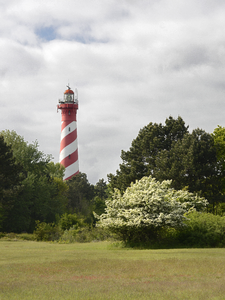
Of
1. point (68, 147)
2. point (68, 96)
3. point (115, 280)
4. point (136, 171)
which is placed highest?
point (68, 96)

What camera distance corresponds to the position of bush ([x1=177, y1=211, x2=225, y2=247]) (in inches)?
973

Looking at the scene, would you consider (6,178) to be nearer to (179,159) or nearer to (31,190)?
(31,190)

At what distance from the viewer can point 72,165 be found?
231 feet

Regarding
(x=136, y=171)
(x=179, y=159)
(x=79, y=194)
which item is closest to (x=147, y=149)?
(x=136, y=171)

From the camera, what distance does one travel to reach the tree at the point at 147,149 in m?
51.1

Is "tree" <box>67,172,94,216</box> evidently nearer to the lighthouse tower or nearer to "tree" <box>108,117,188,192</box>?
the lighthouse tower

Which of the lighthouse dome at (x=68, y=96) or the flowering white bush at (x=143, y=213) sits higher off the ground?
the lighthouse dome at (x=68, y=96)

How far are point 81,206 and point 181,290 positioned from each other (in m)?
61.1

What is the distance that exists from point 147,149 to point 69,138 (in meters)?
20.6

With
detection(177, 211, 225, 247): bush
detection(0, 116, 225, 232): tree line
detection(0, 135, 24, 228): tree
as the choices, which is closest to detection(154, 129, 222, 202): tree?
detection(0, 116, 225, 232): tree line

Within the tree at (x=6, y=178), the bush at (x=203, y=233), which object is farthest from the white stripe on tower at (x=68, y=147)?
the bush at (x=203, y=233)

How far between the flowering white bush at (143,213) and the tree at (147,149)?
24.7 meters

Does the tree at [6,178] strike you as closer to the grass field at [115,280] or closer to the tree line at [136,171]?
the tree line at [136,171]

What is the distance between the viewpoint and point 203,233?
2514 cm
